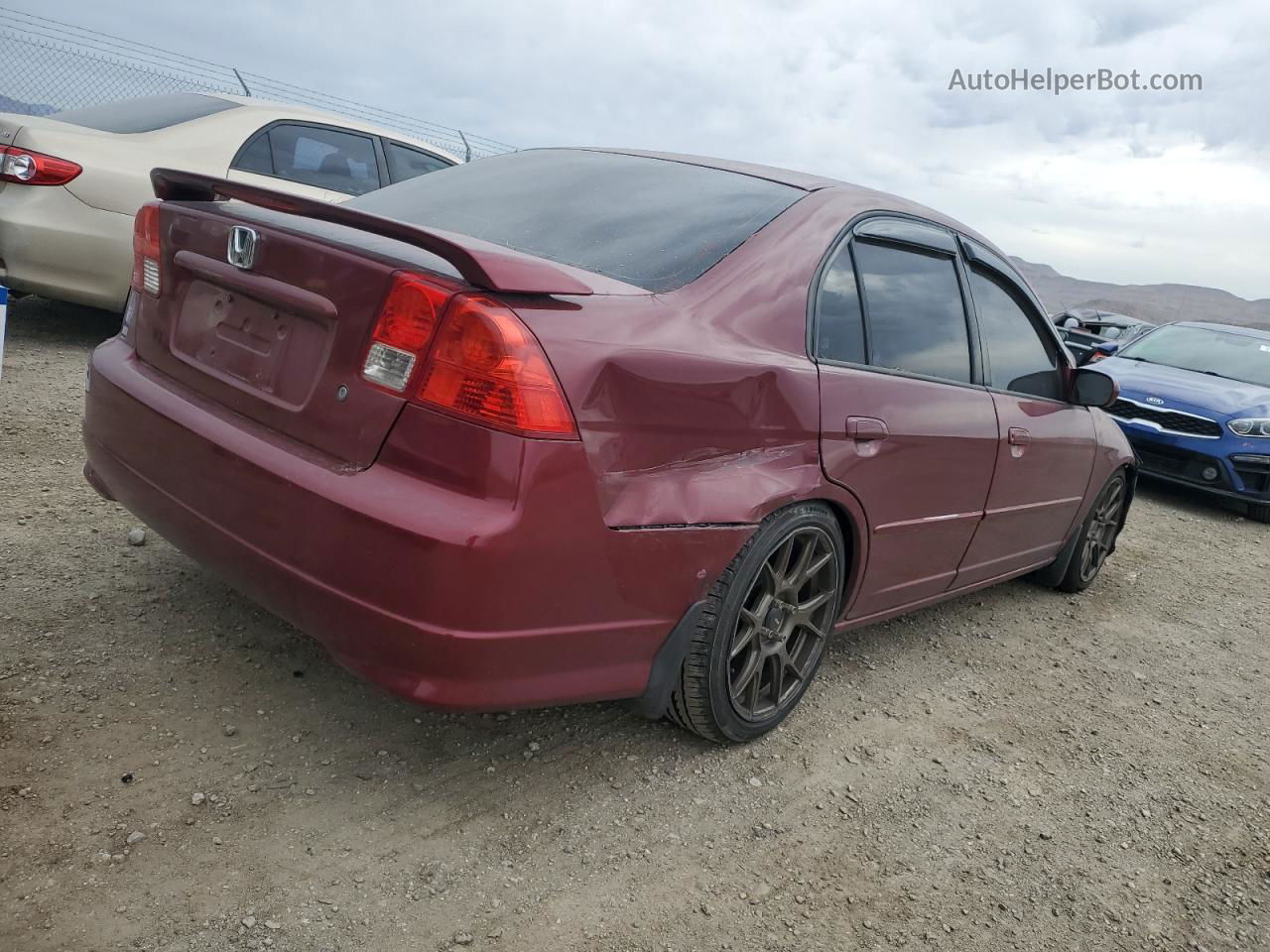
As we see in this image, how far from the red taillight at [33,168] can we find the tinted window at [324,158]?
4.05ft

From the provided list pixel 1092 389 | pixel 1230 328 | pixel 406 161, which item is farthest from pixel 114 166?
pixel 1230 328

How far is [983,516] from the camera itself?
360 centimetres

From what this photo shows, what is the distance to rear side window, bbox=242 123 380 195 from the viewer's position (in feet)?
20.5

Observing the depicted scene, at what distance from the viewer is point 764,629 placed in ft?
8.89

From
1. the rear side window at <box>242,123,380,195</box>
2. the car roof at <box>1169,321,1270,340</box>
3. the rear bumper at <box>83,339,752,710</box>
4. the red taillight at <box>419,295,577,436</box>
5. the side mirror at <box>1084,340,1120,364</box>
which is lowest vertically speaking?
the rear bumper at <box>83,339,752,710</box>

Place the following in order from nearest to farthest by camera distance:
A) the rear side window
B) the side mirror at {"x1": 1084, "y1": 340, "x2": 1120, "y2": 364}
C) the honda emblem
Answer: the honda emblem
the rear side window
the side mirror at {"x1": 1084, "y1": 340, "x2": 1120, "y2": 364}

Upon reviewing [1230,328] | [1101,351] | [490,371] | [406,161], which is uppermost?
[1230,328]

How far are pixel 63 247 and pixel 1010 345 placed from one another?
16.0ft

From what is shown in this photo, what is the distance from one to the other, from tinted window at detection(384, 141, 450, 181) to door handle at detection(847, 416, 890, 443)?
4991 millimetres

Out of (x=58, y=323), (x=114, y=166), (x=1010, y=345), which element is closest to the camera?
(x=1010, y=345)

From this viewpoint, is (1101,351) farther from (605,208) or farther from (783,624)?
(605,208)

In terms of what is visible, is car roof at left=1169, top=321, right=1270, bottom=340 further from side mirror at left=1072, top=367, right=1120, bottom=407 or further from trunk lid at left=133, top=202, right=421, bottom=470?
trunk lid at left=133, top=202, right=421, bottom=470

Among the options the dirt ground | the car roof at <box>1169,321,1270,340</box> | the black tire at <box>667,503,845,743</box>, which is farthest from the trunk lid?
the car roof at <box>1169,321,1270,340</box>

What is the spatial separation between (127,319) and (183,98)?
4.48m
